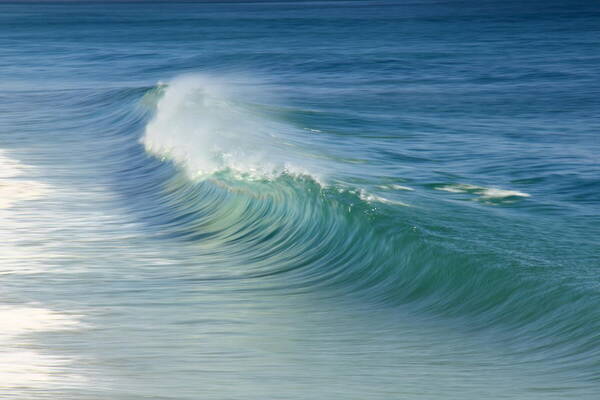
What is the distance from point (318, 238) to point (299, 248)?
34cm

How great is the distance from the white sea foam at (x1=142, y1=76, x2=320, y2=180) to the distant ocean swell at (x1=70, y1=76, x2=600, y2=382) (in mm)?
37

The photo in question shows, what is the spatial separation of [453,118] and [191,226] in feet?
36.7

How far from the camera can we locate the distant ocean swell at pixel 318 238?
322 inches

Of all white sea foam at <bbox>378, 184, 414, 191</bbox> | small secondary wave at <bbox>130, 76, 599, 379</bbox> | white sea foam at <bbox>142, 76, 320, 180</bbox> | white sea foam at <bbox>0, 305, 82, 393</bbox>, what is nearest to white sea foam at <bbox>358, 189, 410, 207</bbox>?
small secondary wave at <bbox>130, 76, 599, 379</bbox>

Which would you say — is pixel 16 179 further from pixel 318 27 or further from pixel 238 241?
pixel 318 27

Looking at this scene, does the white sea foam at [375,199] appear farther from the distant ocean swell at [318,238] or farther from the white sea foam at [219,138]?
the white sea foam at [219,138]

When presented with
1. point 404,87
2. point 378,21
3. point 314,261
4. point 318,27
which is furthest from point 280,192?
point 378,21

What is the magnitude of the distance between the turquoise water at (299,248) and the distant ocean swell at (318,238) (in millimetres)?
31

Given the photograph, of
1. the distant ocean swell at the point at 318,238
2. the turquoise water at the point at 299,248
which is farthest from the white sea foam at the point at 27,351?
the distant ocean swell at the point at 318,238

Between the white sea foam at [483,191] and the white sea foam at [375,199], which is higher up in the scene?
the white sea foam at [483,191]

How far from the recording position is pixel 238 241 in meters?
11.4

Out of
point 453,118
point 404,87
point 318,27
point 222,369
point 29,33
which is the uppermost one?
point 318,27

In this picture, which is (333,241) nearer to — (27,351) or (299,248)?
(299,248)

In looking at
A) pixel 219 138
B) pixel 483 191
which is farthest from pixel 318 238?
pixel 219 138
